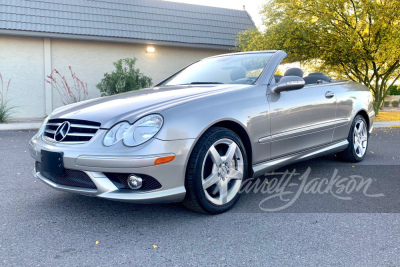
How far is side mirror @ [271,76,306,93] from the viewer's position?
140 inches

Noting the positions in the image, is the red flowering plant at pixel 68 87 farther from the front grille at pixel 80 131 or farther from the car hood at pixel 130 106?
the front grille at pixel 80 131

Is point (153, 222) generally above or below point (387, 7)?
below

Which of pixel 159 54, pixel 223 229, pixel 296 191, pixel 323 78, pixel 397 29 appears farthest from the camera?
pixel 159 54

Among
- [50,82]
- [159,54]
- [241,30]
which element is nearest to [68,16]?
[50,82]

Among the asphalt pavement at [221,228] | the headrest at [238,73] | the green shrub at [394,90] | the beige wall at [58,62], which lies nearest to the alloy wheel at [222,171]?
the asphalt pavement at [221,228]

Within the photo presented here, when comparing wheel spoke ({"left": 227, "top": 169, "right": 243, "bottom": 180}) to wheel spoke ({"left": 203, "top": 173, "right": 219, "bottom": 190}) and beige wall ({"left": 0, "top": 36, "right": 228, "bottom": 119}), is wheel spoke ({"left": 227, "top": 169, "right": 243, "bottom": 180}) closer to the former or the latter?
wheel spoke ({"left": 203, "top": 173, "right": 219, "bottom": 190})

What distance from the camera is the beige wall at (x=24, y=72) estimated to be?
11.3 metres

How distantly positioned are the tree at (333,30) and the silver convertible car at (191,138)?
795 cm

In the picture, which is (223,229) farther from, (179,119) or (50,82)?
(50,82)

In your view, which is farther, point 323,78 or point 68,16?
point 68,16

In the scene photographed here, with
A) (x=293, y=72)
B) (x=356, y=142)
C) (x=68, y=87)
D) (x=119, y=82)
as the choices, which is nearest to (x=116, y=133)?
(x=293, y=72)

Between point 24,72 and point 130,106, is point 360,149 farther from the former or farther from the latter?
point 24,72

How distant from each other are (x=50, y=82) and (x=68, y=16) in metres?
2.14

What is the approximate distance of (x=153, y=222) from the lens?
2939 millimetres
